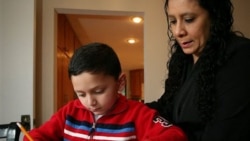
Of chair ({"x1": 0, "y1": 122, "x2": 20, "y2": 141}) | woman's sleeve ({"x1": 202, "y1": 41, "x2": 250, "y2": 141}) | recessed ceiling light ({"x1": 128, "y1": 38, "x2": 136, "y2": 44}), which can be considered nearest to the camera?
woman's sleeve ({"x1": 202, "y1": 41, "x2": 250, "y2": 141})

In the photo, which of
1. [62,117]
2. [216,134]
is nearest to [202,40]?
[216,134]

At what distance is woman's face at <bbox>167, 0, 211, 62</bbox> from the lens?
996 millimetres

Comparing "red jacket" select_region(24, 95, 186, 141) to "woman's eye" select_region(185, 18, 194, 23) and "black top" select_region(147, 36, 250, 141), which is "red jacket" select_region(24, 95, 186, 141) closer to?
"black top" select_region(147, 36, 250, 141)

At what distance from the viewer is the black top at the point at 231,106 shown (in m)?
0.82

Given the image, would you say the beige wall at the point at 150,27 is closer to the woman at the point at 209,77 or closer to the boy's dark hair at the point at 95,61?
the woman at the point at 209,77

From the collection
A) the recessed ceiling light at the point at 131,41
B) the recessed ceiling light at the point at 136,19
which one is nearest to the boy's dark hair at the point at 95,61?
the recessed ceiling light at the point at 136,19

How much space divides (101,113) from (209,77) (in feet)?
1.09

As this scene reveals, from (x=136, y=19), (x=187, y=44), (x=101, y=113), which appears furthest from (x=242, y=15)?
(x=101, y=113)

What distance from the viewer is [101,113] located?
93cm

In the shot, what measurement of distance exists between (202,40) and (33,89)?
1.44m

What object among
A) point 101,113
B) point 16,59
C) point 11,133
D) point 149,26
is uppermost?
point 149,26

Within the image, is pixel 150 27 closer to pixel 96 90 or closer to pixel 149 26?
pixel 149 26

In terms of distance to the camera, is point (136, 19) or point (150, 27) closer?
point (150, 27)

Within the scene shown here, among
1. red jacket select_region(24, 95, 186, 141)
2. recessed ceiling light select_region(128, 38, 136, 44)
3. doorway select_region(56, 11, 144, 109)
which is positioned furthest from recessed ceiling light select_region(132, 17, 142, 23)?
red jacket select_region(24, 95, 186, 141)
